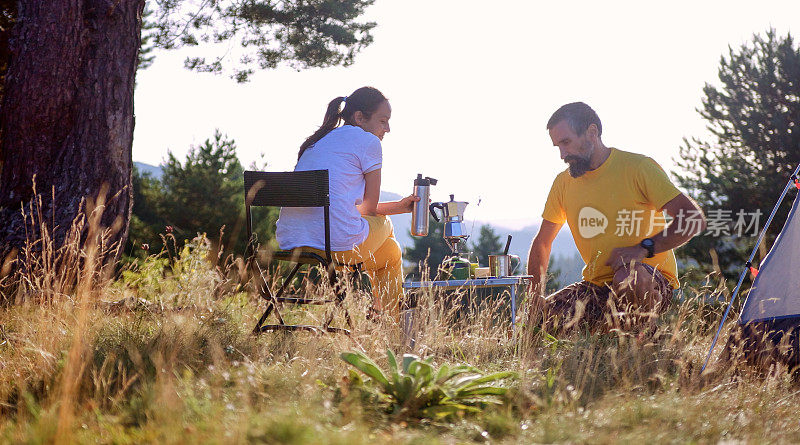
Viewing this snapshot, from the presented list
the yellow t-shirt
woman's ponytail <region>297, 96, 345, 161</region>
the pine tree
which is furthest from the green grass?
the pine tree

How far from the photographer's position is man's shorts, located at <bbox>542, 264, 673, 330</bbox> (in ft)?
11.5

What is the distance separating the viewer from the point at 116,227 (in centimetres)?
450

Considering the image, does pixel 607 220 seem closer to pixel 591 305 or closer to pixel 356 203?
pixel 591 305

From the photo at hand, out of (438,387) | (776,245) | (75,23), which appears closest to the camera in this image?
(438,387)

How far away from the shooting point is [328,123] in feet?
12.2

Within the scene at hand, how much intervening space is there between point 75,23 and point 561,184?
3.05 m

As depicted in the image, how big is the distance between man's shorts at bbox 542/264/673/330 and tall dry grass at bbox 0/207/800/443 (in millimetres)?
171

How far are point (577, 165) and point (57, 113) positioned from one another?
10.1ft

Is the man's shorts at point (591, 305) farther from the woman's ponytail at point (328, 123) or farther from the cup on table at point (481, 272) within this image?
the woman's ponytail at point (328, 123)

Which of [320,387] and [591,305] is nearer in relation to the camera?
[320,387]

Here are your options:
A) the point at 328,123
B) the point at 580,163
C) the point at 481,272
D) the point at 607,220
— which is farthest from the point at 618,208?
the point at 328,123

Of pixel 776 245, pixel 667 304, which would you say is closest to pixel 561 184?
pixel 667 304

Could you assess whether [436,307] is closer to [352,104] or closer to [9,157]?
[352,104]

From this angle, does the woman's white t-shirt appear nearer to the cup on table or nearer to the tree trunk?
the cup on table
